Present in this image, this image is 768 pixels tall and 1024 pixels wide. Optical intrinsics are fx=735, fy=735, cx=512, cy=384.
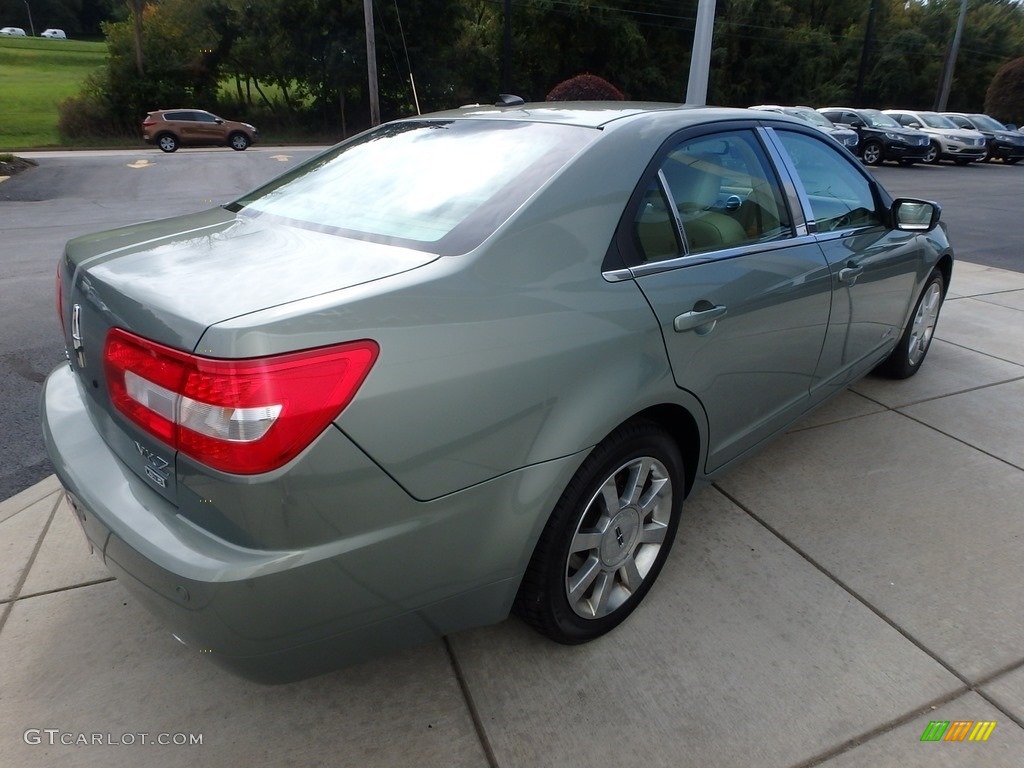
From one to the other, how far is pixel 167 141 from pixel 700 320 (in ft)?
93.5

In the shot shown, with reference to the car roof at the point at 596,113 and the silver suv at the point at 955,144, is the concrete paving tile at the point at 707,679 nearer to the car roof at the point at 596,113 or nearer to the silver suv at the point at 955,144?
the car roof at the point at 596,113

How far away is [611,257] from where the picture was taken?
208 cm

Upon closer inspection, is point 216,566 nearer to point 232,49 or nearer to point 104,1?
point 232,49

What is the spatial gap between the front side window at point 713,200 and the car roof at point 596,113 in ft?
0.28

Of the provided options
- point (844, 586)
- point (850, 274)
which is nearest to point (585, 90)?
point (850, 274)

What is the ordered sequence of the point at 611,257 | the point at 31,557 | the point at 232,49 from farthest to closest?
the point at 232,49
the point at 31,557
the point at 611,257

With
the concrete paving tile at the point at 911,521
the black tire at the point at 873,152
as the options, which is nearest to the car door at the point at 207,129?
the black tire at the point at 873,152

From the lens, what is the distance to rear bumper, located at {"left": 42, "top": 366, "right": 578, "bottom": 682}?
1567 millimetres

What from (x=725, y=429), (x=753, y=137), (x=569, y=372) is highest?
(x=753, y=137)

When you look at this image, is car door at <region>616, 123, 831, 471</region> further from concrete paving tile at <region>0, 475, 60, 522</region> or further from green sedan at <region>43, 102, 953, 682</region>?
concrete paving tile at <region>0, 475, 60, 522</region>

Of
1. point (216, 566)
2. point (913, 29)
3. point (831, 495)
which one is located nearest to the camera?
point (216, 566)

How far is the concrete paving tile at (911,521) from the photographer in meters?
2.46

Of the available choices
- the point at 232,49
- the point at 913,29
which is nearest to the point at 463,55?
the point at 232,49

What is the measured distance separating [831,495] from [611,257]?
70.8 inches
